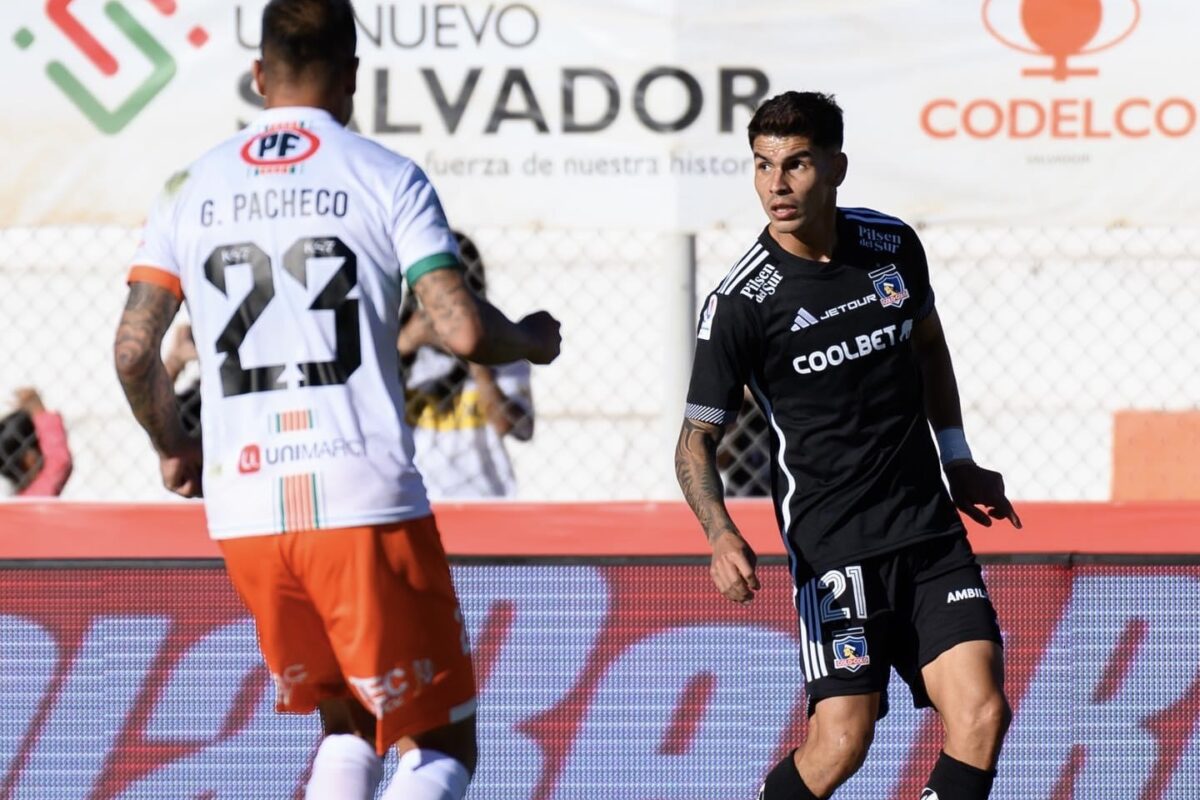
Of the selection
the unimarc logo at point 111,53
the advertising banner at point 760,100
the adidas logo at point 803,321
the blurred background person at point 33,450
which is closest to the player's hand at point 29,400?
the blurred background person at point 33,450

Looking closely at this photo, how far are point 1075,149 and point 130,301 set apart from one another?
152 inches

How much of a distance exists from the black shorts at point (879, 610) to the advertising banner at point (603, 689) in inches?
39.2

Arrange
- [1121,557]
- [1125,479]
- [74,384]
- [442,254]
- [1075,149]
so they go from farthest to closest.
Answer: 1. [74,384]
2. [1125,479]
3. [1075,149]
4. [1121,557]
5. [442,254]

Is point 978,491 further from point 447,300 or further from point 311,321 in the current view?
point 311,321

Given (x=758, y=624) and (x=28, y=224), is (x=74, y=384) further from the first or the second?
(x=758, y=624)

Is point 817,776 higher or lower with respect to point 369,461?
lower

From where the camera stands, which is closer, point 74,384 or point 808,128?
point 808,128

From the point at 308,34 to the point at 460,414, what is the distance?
3.05m

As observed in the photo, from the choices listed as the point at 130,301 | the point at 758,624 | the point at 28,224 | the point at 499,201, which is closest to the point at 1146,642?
the point at 758,624

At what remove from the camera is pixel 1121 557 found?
5547 millimetres

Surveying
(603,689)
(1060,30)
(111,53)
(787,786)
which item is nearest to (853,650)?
(787,786)

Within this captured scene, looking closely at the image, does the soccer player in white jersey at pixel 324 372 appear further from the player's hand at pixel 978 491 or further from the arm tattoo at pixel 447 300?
the player's hand at pixel 978 491

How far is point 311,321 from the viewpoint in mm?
3561

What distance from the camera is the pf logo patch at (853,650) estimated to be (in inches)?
179
